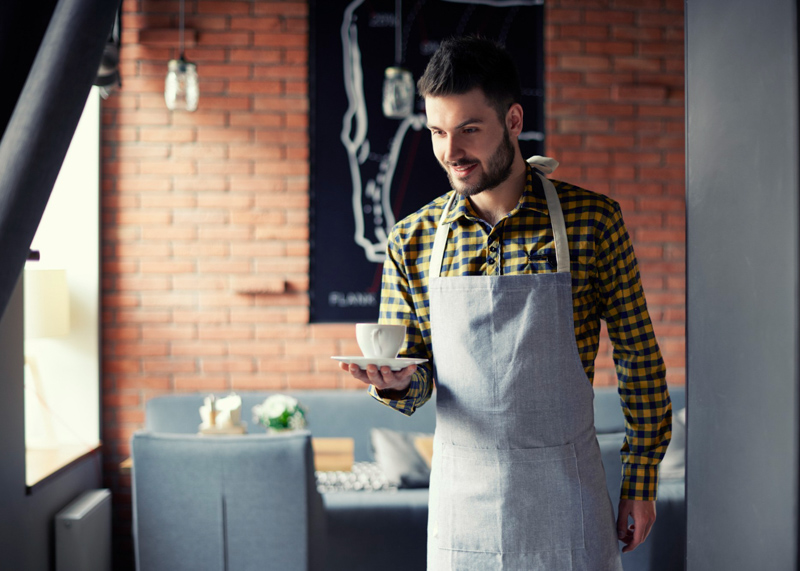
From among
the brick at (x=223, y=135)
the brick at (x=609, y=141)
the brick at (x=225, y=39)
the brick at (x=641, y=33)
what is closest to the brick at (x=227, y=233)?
the brick at (x=223, y=135)

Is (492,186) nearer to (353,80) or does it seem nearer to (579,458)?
(579,458)

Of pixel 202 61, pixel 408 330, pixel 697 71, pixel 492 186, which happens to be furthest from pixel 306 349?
pixel 697 71

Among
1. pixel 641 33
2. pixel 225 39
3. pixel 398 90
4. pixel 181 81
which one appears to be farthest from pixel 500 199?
pixel 641 33

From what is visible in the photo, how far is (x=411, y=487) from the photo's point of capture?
2740 millimetres

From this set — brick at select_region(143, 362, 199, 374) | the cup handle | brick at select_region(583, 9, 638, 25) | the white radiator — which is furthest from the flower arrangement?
brick at select_region(583, 9, 638, 25)

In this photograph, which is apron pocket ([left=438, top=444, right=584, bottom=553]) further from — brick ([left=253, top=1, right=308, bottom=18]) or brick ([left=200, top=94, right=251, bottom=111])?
brick ([left=253, top=1, right=308, bottom=18])

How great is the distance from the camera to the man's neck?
58.0 inches

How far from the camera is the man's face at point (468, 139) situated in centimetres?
137

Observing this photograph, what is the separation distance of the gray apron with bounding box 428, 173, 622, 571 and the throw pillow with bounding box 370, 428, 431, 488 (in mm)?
1347

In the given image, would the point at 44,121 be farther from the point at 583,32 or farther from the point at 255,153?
the point at 583,32

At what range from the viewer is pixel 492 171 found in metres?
1.39

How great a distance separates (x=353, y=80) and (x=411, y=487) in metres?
2.15

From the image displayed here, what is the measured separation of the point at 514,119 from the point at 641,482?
30.0 inches

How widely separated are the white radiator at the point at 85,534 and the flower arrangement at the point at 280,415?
86 centimetres
